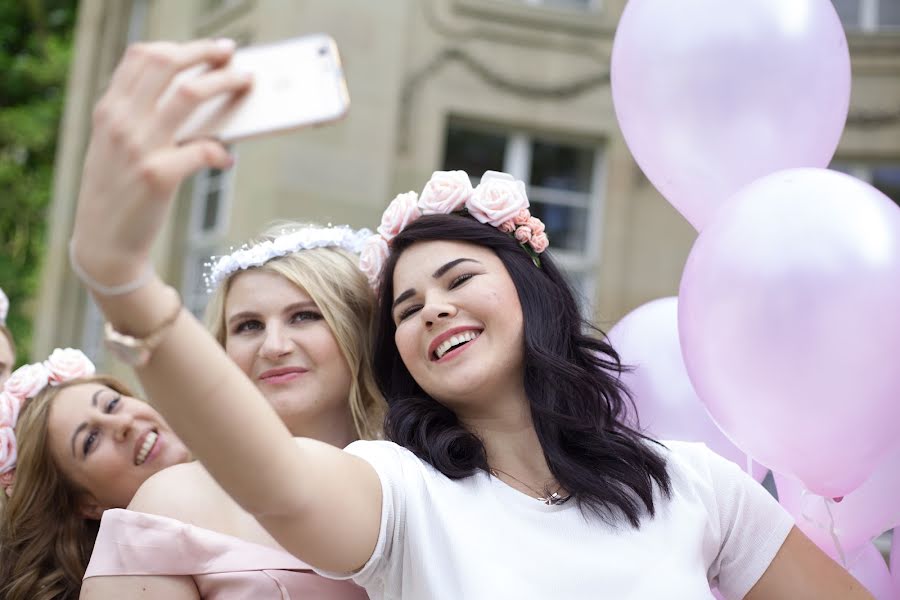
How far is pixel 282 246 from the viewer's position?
2.82 metres

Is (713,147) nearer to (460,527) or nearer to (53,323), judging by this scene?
(460,527)

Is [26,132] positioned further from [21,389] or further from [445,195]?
[445,195]

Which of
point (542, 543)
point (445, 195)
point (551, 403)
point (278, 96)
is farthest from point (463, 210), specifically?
point (278, 96)

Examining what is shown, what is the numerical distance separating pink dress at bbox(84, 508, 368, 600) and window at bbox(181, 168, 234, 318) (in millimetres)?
7296

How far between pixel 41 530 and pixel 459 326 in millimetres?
1406

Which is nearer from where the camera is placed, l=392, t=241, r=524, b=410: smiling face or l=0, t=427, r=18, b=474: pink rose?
l=392, t=241, r=524, b=410: smiling face

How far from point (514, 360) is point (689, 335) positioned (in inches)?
13.9

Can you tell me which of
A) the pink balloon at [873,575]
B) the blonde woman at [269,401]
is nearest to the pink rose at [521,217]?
the blonde woman at [269,401]

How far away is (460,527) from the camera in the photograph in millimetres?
1890

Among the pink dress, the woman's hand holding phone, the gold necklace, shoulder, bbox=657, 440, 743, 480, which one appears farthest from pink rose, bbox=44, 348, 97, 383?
the woman's hand holding phone

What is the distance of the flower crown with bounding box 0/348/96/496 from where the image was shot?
296cm

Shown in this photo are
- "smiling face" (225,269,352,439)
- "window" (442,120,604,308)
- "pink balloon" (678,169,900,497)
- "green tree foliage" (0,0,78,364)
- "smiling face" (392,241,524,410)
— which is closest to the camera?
"pink balloon" (678,169,900,497)

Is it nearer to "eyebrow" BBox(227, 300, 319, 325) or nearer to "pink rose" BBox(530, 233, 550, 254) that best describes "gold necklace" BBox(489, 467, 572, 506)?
"pink rose" BBox(530, 233, 550, 254)

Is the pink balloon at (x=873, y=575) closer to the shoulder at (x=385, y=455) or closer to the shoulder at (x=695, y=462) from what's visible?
the shoulder at (x=695, y=462)
